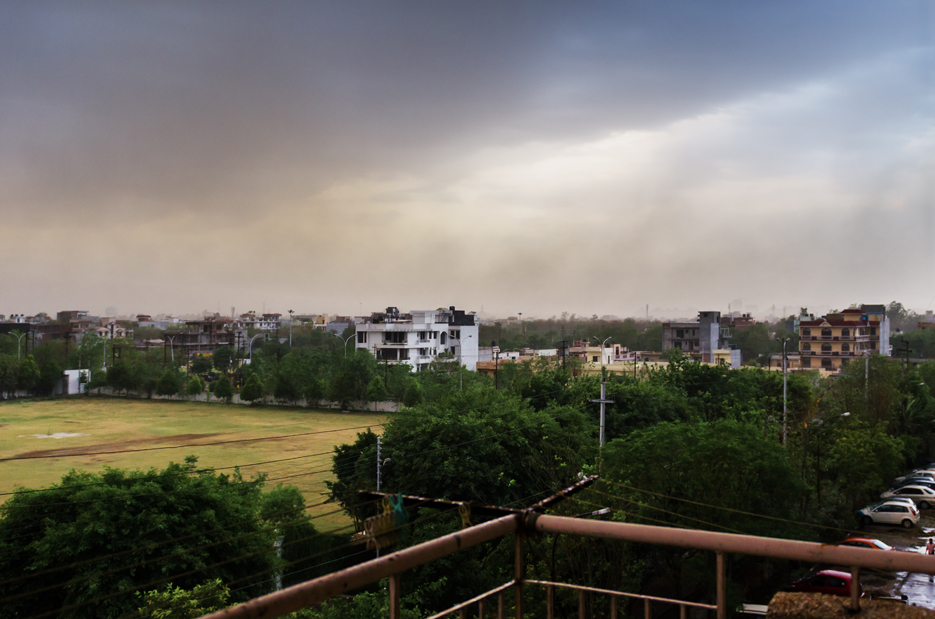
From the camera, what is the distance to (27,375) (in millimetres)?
43562

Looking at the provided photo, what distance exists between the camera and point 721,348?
1898 inches

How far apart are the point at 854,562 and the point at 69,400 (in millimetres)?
50008

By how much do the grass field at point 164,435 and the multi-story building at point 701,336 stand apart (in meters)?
23.2

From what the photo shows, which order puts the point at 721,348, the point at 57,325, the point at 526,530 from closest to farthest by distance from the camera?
the point at 526,530, the point at 721,348, the point at 57,325

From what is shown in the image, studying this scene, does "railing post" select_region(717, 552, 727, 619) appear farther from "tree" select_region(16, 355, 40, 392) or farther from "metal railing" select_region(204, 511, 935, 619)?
"tree" select_region(16, 355, 40, 392)

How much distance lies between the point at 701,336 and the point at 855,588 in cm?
4809

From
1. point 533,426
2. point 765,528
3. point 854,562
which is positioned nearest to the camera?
point 854,562

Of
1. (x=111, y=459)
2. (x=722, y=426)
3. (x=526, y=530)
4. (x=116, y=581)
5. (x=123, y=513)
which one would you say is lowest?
(x=111, y=459)

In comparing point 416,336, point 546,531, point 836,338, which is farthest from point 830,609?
point 836,338

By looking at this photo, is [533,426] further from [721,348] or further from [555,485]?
[721,348]

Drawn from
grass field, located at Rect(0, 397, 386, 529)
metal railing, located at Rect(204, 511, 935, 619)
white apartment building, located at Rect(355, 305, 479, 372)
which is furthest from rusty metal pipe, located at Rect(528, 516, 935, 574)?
white apartment building, located at Rect(355, 305, 479, 372)

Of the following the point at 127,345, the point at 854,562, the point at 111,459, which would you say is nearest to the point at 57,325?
the point at 127,345

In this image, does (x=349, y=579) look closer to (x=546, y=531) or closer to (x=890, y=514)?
(x=546, y=531)

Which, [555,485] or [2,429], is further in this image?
[2,429]
